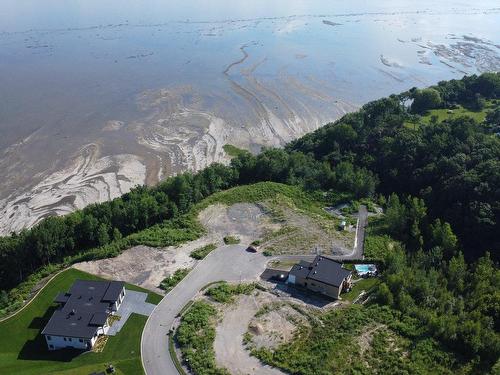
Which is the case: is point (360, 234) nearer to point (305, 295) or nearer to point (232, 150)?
point (305, 295)

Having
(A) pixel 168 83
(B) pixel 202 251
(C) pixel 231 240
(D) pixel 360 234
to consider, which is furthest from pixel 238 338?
(A) pixel 168 83

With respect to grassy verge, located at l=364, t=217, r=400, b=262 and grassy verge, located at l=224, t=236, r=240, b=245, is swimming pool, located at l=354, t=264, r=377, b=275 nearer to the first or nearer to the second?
grassy verge, located at l=364, t=217, r=400, b=262

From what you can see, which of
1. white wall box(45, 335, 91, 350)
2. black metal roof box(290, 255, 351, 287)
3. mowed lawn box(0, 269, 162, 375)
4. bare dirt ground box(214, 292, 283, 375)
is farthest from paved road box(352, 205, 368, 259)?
white wall box(45, 335, 91, 350)

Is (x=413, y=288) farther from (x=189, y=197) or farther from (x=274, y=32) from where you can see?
(x=274, y=32)

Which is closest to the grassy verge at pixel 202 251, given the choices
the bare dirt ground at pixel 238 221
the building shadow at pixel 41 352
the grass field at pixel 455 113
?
the bare dirt ground at pixel 238 221

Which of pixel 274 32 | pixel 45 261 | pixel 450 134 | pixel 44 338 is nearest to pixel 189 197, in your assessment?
pixel 45 261
